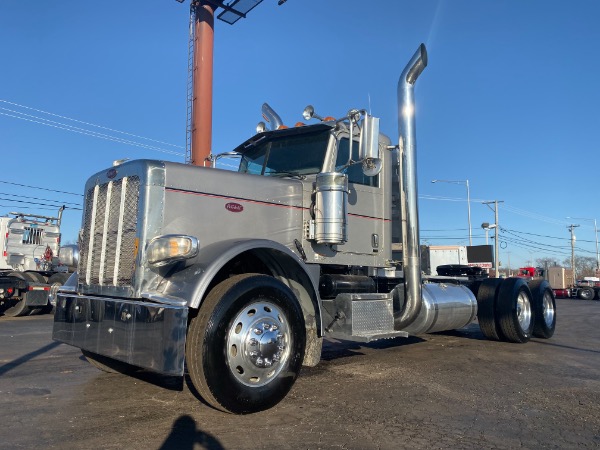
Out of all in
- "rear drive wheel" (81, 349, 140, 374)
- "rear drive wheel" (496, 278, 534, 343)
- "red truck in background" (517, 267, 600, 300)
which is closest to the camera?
"rear drive wheel" (81, 349, 140, 374)

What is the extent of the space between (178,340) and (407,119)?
182 inches

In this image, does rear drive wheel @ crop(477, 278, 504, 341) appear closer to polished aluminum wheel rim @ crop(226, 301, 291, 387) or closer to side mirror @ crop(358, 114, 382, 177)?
side mirror @ crop(358, 114, 382, 177)

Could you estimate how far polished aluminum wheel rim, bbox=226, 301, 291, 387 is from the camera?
4.02m

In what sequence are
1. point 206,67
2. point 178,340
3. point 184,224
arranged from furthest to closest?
point 206,67 → point 184,224 → point 178,340

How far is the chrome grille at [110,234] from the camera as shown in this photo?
173 inches

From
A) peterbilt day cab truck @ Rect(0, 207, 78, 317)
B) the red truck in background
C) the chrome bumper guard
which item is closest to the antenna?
peterbilt day cab truck @ Rect(0, 207, 78, 317)

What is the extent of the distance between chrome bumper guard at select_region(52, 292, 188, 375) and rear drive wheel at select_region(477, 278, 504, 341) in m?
6.42

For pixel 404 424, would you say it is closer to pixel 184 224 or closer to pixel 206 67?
pixel 184 224

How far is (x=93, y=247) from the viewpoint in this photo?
16.0 ft

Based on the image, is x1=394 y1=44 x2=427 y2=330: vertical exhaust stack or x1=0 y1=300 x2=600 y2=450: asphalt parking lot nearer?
x1=0 y1=300 x2=600 y2=450: asphalt parking lot

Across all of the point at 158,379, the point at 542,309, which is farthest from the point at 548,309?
the point at 158,379

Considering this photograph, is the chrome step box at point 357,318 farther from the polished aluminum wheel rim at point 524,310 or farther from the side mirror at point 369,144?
the polished aluminum wheel rim at point 524,310

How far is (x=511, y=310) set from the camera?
8367mm

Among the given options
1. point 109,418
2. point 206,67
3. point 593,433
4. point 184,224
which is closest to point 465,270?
point 593,433
